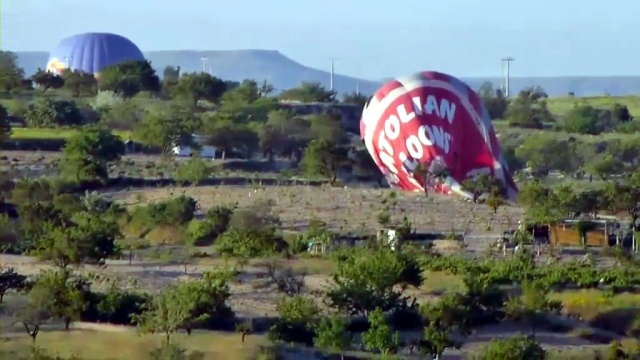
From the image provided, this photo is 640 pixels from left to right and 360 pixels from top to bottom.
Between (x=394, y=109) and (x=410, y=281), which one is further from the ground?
(x=394, y=109)

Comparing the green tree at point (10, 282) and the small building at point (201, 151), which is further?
the small building at point (201, 151)

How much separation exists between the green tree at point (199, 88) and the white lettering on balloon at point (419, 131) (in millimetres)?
A: 30676

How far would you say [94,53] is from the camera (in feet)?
315

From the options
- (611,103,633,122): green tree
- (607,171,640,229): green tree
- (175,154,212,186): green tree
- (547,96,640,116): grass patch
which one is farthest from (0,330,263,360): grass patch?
(547,96,640,116): grass patch

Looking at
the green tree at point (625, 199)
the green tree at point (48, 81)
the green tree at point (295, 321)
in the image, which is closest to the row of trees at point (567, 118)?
the green tree at point (48, 81)

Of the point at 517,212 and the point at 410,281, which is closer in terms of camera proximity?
the point at 410,281

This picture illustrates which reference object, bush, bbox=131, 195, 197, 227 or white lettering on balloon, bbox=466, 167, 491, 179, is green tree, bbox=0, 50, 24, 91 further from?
bush, bbox=131, 195, 197, 227

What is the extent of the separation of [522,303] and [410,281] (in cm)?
209

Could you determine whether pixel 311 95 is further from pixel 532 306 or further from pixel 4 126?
pixel 532 306

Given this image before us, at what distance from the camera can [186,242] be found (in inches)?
1452

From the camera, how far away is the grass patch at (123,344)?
21.9 meters

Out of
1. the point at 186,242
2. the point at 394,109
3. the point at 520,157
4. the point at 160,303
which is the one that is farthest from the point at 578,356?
the point at 520,157

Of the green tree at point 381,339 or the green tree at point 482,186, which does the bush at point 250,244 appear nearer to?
the green tree at point 381,339

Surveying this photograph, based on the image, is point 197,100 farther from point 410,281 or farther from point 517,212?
point 410,281
